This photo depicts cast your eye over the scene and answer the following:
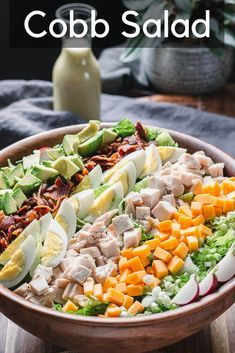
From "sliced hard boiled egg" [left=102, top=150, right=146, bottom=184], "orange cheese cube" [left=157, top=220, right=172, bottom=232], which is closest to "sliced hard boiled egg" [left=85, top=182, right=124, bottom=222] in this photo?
"sliced hard boiled egg" [left=102, top=150, right=146, bottom=184]

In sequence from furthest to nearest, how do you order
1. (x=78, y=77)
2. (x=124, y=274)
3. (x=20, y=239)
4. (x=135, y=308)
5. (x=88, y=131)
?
(x=78, y=77) < (x=88, y=131) < (x=20, y=239) < (x=124, y=274) < (x=135, y=308)

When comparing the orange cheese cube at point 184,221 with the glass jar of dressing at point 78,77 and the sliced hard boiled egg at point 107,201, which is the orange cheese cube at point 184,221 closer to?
the sliced hard boiled egg at point 107,201

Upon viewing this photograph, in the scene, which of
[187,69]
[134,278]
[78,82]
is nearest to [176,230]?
[134,278]

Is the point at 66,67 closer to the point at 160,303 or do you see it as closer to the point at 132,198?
the point at 132,198

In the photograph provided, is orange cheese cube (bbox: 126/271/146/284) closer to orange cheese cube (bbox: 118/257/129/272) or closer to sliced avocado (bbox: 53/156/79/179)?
orange cheese cube (bbox: 118/257/129/272)

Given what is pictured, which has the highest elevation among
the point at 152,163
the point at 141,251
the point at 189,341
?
the point at 152,163

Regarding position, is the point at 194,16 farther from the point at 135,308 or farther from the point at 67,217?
the point at 135,308

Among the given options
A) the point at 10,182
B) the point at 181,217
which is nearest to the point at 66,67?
the point at 10,182
